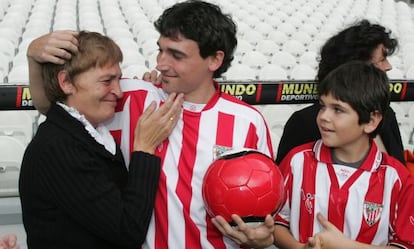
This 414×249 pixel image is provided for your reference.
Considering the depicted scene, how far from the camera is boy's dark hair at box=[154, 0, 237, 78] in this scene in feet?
5.75

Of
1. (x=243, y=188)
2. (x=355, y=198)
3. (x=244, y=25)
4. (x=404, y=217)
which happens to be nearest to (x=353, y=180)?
(x=355, y=198)

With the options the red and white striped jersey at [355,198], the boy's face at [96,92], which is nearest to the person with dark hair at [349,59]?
the red and white striped jersey at [355,198]

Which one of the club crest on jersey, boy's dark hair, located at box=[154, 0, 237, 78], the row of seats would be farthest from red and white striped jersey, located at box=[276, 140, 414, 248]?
the row of seats

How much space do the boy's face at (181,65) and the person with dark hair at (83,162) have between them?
0.14 metres

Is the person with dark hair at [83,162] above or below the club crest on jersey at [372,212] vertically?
above

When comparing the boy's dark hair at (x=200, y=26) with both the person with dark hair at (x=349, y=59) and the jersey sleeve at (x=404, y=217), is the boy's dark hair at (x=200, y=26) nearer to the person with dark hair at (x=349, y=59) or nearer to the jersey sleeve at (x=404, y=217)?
the person with dark hair at (x=349, y=59)

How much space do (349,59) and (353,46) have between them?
0.23 feet

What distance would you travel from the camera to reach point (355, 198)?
178 centimetres

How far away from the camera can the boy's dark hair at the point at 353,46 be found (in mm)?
2137

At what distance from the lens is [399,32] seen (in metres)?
10.2

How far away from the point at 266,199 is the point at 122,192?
0.47 m

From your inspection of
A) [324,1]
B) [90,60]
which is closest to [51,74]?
[90,60]

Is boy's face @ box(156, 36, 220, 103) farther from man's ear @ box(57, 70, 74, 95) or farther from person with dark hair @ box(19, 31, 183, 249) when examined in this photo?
Result: man's ear @ box(57, 70, 74, 95)

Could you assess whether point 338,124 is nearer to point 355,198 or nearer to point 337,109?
point 337,109
